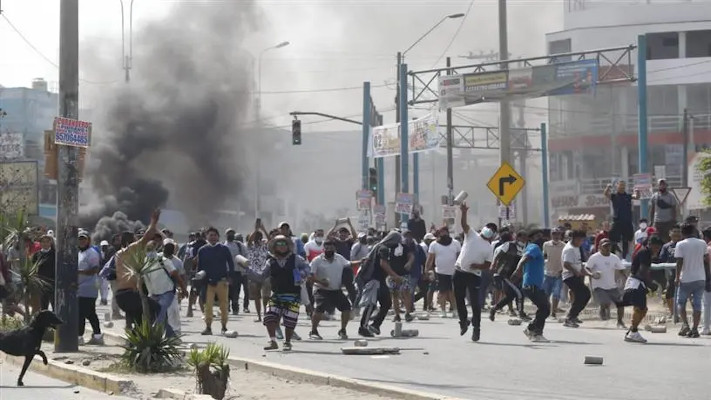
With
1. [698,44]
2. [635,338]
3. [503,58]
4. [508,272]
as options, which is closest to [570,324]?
[508,272]

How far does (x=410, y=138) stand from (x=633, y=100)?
1277 inches

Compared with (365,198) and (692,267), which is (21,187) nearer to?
(365,198)

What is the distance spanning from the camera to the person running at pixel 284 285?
53.0 ft

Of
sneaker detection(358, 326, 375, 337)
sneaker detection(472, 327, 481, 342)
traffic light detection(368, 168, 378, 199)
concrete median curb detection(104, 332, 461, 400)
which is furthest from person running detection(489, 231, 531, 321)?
traffic light detection(368, 168, 378, 199)

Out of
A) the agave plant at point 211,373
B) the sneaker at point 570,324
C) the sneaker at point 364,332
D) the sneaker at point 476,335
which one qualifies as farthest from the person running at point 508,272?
the agave plant at point 211,373

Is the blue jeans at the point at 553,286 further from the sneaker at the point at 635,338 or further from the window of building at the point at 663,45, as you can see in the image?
the window of building at the point at 663,45

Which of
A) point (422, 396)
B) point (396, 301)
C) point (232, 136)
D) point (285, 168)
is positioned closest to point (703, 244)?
point (396, 301)

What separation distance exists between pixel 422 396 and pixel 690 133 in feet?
199

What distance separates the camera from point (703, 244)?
17.4 m

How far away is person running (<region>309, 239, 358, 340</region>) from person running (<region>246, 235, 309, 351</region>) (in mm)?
1724

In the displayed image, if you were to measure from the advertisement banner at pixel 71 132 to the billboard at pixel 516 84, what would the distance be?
79.5 ft

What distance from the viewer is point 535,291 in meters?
17.6

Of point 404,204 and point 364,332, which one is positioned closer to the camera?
point 364,332

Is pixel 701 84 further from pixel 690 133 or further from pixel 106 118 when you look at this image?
pixel 106 118
